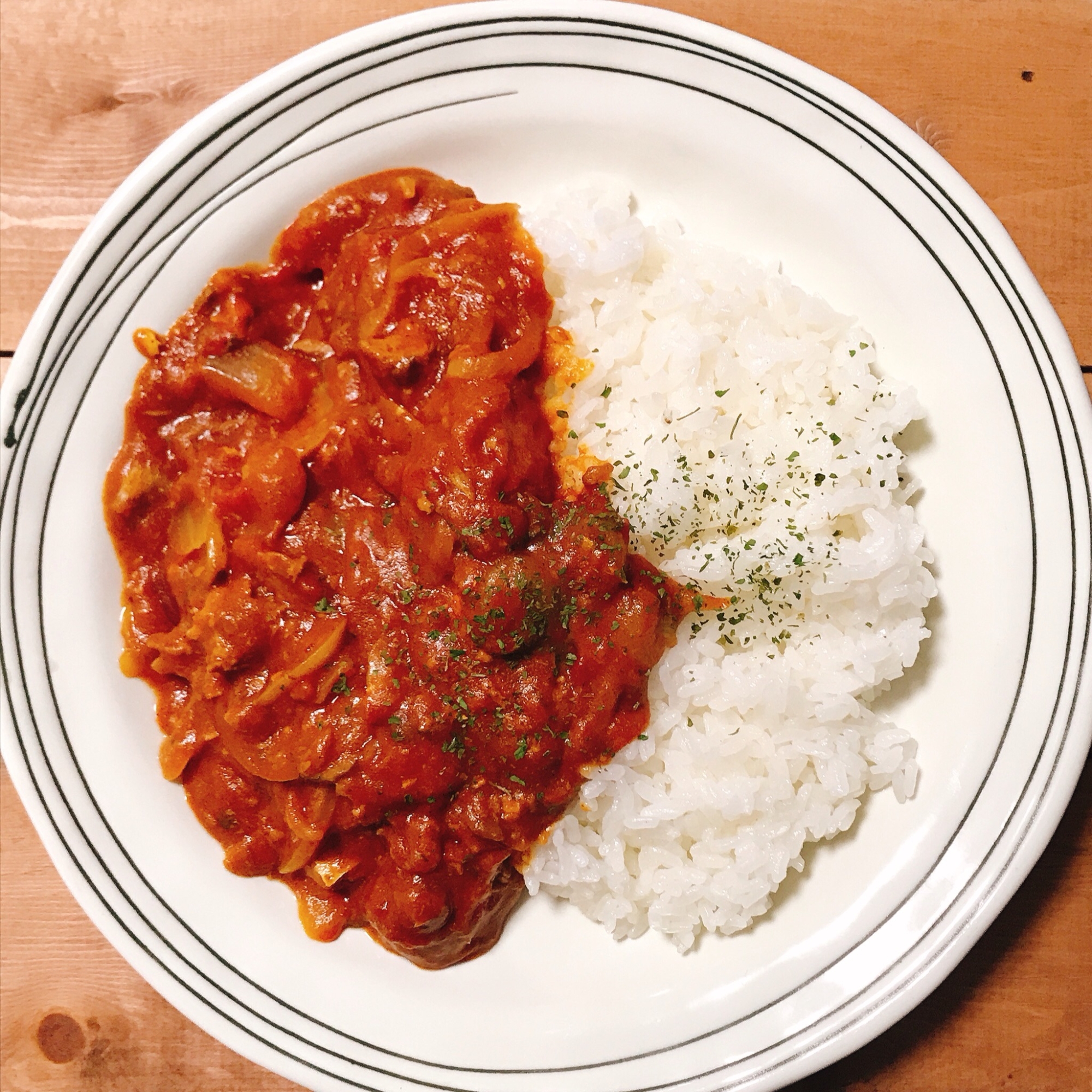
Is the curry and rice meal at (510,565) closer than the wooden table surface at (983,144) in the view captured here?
Yes

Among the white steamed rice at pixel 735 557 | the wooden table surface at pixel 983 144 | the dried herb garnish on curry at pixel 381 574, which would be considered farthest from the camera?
the wooden table surface at pixel 983 144

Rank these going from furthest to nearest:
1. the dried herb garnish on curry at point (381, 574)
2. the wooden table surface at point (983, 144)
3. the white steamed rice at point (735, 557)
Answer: the wooden table surface at point (983, 144) < the white steamed rice at point (735, 557) < the dried herb garnish on curry at point (381, 574)

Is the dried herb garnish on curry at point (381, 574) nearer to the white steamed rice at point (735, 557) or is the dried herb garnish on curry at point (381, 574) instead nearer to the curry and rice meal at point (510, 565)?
the curry and rice meal at point (510, 565)

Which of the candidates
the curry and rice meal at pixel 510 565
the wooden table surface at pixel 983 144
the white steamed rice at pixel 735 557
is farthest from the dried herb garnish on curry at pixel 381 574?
the wooden table surface at pixel 983 144

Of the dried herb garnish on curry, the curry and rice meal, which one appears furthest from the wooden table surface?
the dried herb garnish on curry

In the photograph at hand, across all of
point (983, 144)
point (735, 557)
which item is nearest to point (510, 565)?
point (735, 557)

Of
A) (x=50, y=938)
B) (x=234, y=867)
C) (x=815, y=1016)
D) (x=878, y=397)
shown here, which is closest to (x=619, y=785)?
(x=815, y=1016)

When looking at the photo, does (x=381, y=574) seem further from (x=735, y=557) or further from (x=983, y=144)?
(x=983, y=144)

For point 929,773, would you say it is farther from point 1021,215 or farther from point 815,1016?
point 1021,215
